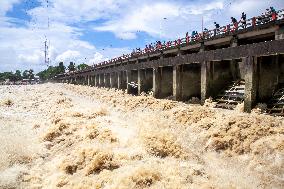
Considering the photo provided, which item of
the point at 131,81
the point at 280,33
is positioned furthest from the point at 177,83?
the point at 131,81

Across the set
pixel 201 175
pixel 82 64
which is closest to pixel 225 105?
pixel 201 175

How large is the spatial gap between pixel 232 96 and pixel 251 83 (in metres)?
4.21

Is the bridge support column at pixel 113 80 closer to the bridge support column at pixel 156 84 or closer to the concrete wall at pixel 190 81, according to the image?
the bridge support column at pixel 156 84

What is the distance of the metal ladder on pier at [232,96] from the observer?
23.4 meters

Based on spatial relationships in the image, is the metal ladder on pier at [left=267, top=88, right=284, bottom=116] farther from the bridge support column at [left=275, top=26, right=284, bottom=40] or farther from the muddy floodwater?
the bridge support column at [left=275, top=26, right=284, bottom=40]

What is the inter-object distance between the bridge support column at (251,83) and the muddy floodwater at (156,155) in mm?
1937

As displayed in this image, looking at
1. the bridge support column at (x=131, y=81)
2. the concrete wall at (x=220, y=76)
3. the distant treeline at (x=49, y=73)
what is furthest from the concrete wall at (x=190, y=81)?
the distant treeline at (x=49, y=73)

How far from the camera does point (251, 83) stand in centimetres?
2019

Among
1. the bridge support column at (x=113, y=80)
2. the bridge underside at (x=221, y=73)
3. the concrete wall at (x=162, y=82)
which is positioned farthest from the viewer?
the bridge support column at (x=113, y=80)

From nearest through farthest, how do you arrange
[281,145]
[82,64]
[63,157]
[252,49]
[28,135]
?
[281,145] < [63,157] < [252,49] < [28,135] < [82,64]

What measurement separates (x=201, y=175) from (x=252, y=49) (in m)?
10.5

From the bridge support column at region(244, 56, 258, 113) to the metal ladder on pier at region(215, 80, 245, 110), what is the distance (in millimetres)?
2324

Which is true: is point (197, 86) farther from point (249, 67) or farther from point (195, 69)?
point (249, 67)

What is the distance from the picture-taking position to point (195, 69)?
30.7 meters
